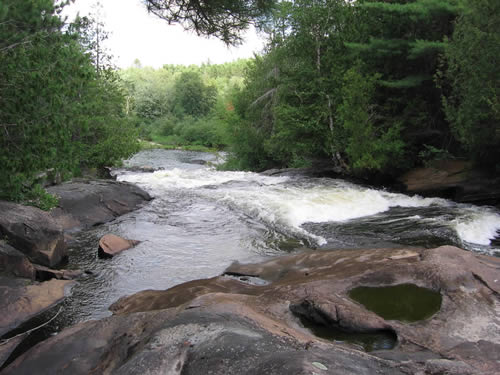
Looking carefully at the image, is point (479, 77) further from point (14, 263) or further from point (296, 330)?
point (14, 263)

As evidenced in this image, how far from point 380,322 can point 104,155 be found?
588 inches

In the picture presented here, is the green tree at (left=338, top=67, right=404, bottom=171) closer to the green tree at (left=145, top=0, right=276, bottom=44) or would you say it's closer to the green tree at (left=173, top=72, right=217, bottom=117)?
the green tree at (left=145, top=0, right=276, bottom=44)

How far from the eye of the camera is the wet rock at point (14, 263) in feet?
19.4

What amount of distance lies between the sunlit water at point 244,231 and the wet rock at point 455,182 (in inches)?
25.5

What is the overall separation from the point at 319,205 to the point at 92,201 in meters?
6.55

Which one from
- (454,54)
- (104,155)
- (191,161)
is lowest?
(191,161)

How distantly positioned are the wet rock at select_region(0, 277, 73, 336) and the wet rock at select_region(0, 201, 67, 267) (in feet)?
3.29

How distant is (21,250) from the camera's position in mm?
6574

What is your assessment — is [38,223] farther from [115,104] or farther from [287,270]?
[115,104]

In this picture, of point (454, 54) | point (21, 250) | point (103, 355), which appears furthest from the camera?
point (454, 54)

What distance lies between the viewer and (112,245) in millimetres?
7746

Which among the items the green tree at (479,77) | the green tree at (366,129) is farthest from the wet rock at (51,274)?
the green tree at (366,129)

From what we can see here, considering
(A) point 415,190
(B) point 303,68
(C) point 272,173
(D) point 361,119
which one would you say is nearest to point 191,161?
(C) point 272,173

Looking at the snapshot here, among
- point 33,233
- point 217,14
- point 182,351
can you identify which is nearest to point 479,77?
point 217,14
